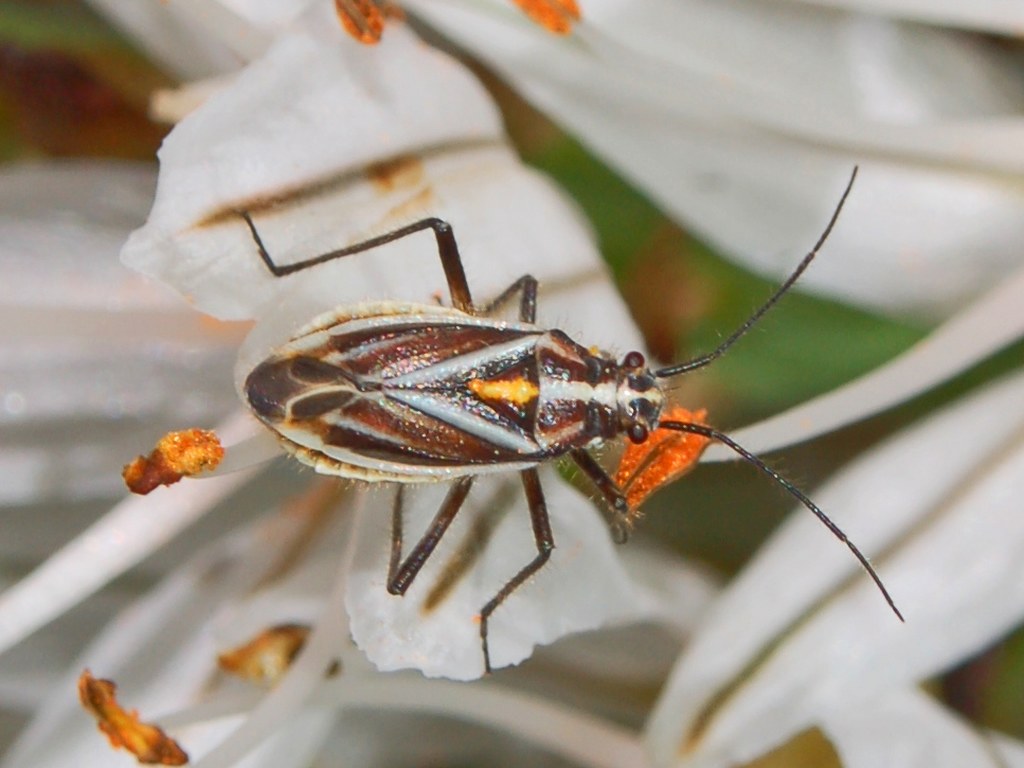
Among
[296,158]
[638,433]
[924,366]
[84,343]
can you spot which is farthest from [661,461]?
[84,343]

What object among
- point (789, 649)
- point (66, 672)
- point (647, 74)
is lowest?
point (66, 672)

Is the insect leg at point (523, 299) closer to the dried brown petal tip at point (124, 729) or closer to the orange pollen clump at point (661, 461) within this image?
the orange pollen clump at point (661, 461)

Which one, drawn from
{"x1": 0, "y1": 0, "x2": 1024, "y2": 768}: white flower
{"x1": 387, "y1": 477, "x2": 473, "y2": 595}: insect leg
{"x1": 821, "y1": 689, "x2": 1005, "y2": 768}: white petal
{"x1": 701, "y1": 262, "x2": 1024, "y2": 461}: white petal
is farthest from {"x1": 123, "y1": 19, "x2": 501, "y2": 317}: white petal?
{"x1": 821, "y1": 689, "x2": 1005, "y2": 768}: white petal

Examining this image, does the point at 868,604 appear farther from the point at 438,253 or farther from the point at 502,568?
the point at 438,253

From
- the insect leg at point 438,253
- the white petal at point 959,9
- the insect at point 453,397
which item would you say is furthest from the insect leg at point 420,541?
the white petal at point 959,9

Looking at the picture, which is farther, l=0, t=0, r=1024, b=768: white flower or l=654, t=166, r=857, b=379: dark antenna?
A: l=654, t=166, r=857, b=379: dark antenna

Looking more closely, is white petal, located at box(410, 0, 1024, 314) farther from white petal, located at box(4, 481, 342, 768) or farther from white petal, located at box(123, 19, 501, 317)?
white petal, located at box(4, 481, 342, 768)

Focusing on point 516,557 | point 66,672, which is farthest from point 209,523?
point 516,557

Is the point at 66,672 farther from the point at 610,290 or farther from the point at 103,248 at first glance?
the point at 610,290
